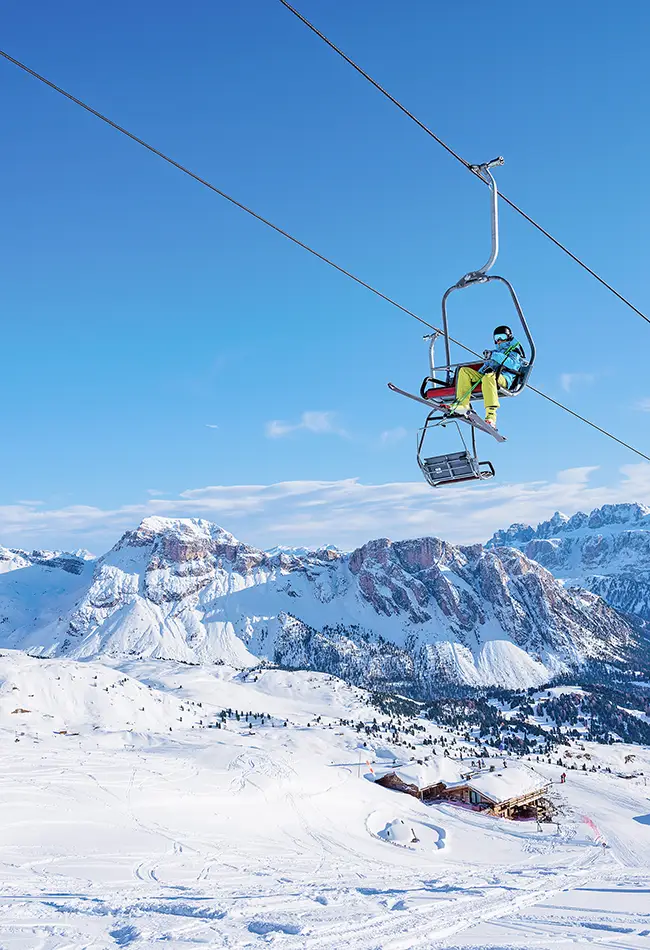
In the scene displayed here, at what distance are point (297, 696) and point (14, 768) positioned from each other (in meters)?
148

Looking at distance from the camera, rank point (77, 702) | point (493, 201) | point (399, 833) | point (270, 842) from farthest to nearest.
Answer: point (77, 702)
point (399, 833)
point (270, 842)
point (493, 201)

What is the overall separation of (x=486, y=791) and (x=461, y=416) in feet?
203

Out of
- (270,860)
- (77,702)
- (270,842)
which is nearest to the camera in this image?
(270,860)

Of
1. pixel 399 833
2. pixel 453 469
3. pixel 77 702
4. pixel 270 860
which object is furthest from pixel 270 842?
pixel 77 702

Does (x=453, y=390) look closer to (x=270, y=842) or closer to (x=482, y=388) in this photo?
(x=482, y=388)

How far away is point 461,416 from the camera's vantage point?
42.5 feet

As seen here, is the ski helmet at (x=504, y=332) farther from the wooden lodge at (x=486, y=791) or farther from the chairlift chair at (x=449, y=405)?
the wooden lodge at (x=486, y=791)

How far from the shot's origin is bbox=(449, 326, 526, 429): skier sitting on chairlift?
1270 cm

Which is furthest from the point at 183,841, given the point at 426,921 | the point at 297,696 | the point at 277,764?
the point at 297,696

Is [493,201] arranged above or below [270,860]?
above

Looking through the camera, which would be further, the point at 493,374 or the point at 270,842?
the point at 270,842

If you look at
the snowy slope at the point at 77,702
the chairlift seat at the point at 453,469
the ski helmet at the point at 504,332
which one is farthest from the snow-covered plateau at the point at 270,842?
the ski helmet at the point at 504,332

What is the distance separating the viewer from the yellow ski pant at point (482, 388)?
1269cm

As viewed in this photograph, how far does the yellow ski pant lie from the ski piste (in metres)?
0.23
